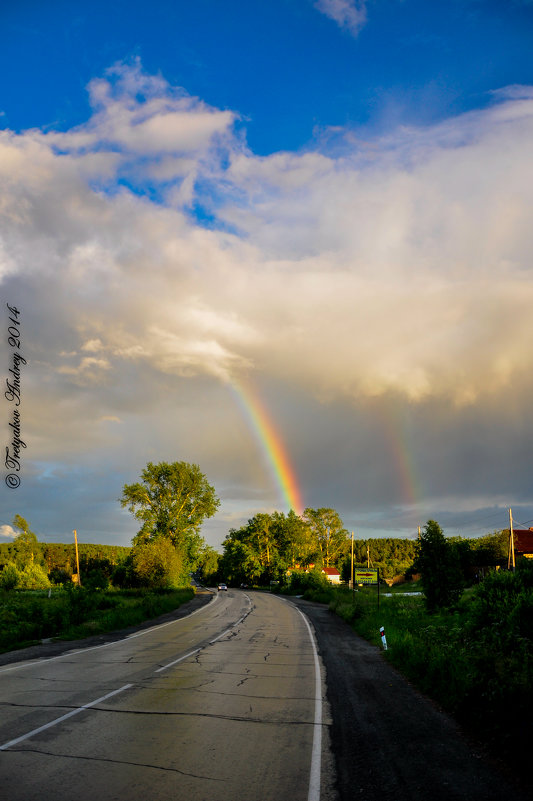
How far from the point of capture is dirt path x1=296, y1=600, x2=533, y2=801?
614cm

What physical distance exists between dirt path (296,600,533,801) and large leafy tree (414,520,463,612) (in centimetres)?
1619

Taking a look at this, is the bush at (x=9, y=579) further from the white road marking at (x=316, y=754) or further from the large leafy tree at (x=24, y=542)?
the white road marking at (x=316, y=754)

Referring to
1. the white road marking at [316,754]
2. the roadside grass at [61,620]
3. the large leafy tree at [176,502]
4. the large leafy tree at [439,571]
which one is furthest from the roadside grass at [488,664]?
the large leafy tree at [176,502]

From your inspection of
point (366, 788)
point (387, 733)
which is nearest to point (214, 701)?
point (387, 733)

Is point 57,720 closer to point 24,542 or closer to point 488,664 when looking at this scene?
point 488,664

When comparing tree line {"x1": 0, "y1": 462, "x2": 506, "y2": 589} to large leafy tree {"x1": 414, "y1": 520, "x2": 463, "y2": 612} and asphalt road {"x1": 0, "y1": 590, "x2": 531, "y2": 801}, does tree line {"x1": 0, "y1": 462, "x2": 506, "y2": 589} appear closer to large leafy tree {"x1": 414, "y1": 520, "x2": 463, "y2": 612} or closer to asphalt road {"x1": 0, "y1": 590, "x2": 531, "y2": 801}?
large leafy tree {"x1": 414, "y1": 520, "x2": 463, "y2": 612}

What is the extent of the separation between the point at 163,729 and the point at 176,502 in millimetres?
69035

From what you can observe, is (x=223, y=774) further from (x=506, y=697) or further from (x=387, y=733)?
(x=506, y=697)

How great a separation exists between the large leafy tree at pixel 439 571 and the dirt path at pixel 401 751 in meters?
16.2

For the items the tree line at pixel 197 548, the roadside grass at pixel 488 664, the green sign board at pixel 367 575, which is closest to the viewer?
the roadside grass at pixel 488 664

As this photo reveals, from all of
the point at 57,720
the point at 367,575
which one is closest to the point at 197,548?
the point at 367,575

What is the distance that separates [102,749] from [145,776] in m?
1.27

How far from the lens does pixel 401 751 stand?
7.63 metres

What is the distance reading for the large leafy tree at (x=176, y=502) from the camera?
243 feet
